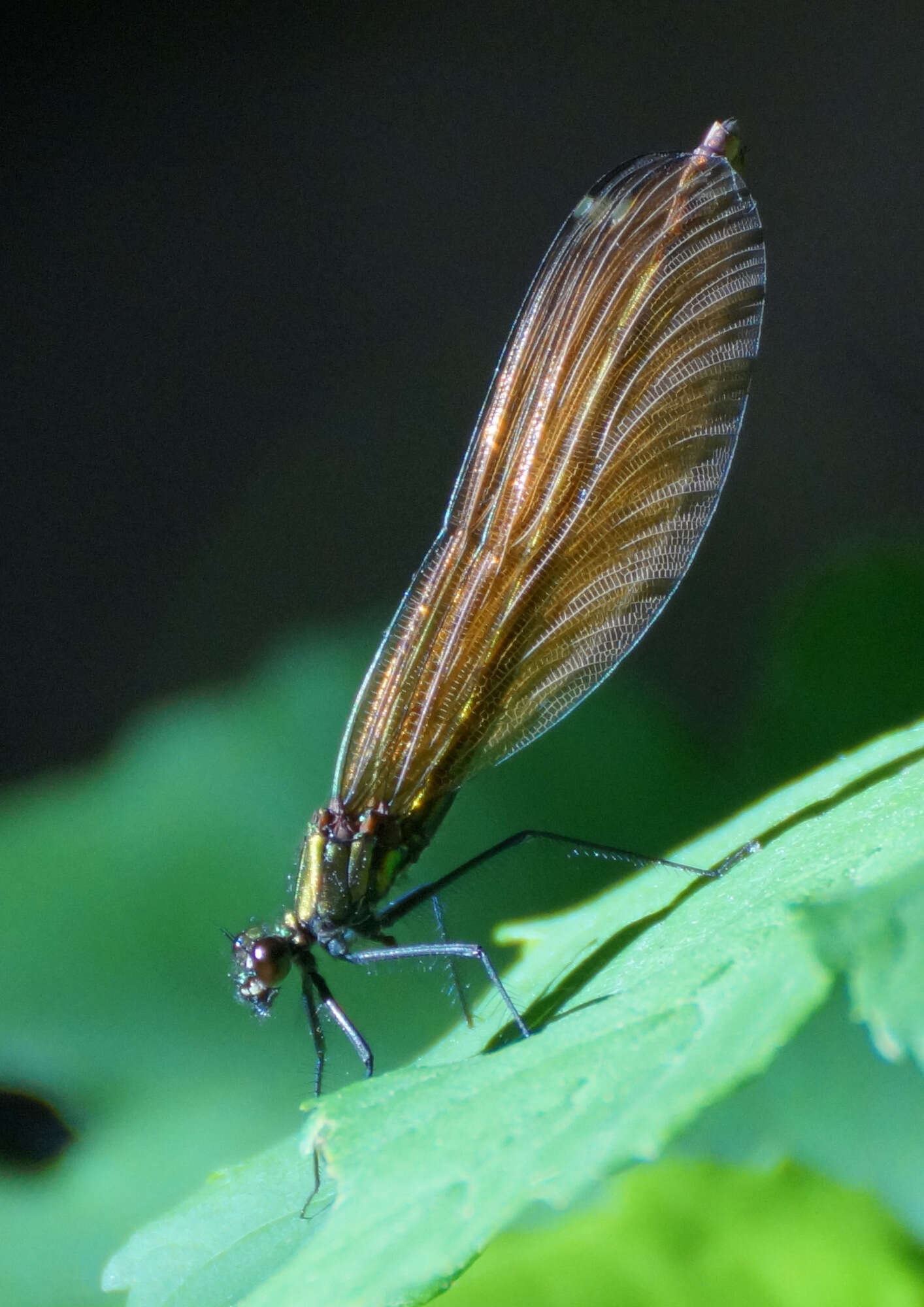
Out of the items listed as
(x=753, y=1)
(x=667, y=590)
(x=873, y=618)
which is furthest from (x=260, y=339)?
(x=667, y=590)

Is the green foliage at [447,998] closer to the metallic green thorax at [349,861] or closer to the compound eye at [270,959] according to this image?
the metallic green thorax at [349,861]

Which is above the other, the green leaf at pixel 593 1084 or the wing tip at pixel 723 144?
the wing tip at pixel 723 144

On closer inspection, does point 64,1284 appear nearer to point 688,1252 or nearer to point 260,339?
point 688,1252

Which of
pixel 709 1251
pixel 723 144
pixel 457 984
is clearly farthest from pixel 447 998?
pixel 723 144

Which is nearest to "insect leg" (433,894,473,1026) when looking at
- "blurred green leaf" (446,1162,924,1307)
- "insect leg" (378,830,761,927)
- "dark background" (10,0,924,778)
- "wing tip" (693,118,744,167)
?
"insect leg" (378,830,761,927)

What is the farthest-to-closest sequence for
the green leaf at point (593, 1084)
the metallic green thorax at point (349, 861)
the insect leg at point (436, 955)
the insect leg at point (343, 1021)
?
1. the metallic green thorax at point (349, 861)
2. the insect leg at point (343, 1021)
3. the insect leg at point (436, 955)
4. the green leaf at point (593, 1084)

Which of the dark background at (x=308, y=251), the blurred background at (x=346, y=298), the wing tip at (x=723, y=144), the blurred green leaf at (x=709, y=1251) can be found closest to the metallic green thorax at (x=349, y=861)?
the blurred green leaf at (x=709, y=1251)
